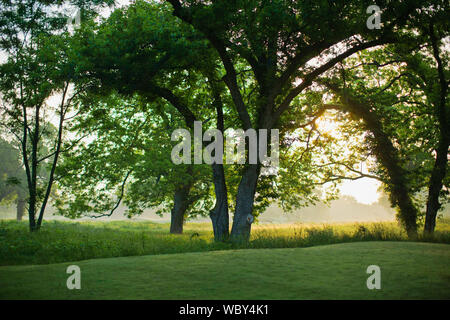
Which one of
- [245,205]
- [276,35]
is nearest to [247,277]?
[245,205]

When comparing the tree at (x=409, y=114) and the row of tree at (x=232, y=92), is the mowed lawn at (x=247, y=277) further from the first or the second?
the tree at (x=409, y=114)

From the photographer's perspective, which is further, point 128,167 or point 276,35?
point 128,167

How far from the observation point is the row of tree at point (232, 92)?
11445mm

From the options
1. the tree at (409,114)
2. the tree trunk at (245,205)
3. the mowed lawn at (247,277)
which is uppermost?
the tree at (409,114)

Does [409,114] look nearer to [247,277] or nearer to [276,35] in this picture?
[276,35]

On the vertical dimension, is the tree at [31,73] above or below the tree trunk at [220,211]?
above

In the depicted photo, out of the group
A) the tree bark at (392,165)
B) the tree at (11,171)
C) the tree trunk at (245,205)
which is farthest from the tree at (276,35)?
the tree at (11,171)

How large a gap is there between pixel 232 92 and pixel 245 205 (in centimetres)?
436

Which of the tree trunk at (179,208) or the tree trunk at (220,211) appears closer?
the tree trunk at (220,211)

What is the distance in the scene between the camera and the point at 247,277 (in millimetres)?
5410

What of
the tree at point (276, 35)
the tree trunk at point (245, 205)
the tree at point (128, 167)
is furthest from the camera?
the tree at point (128, 167)

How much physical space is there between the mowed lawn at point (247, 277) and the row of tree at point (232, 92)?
5895mm
